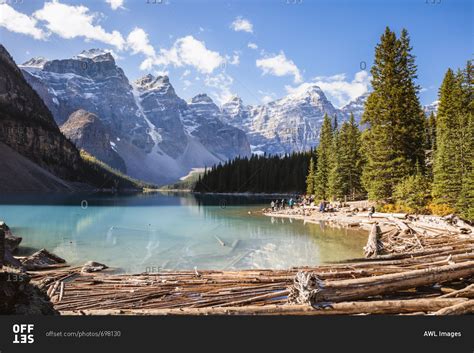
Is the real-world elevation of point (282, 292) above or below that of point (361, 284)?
below

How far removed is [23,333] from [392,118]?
41.6m

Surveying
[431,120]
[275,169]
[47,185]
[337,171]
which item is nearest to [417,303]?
[337,171]

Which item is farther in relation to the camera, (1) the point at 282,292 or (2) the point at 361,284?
(1) the point at 282,292

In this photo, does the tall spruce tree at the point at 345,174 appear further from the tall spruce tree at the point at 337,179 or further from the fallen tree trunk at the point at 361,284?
the fallen tree trunk at the point at 361,284

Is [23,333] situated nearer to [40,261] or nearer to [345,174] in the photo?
[40,261]

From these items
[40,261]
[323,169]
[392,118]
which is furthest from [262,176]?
[40,261]

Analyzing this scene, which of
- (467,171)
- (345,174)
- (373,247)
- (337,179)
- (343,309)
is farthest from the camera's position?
(337,179)

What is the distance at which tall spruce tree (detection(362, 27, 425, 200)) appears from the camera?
127 ft

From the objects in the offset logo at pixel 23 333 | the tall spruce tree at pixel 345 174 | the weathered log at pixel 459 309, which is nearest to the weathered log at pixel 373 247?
the weathered log at pixel 459 309

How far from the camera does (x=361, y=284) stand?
28.2 ft

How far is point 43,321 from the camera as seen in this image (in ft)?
21.6

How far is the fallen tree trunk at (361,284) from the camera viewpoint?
7980 millimetres

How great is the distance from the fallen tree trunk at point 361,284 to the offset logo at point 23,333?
5.58 meters

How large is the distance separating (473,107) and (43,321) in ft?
182
